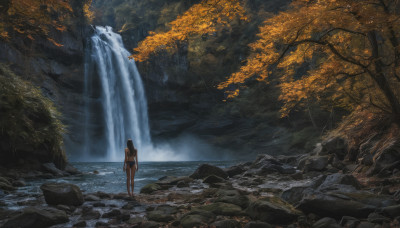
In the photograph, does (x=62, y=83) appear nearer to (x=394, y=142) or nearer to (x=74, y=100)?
(x=74, y=100)

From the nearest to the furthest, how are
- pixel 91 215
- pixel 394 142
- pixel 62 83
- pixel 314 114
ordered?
1. pixel 91 215
2. pixel 394 142
3. pixel 314 114
4. pixel 62 83

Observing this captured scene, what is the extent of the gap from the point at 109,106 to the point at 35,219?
96.6 ft

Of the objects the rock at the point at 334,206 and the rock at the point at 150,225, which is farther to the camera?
the rock at the point at 150,225

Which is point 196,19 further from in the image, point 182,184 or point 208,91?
point 208,91

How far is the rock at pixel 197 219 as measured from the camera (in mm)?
4223

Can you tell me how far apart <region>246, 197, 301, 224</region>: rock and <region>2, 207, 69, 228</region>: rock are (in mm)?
3383

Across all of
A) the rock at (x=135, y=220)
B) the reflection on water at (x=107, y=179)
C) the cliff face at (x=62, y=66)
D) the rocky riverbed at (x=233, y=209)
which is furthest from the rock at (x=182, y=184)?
the cliff face at (x=62, y=66)

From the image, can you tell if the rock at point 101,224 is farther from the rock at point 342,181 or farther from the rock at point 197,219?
the rock at point 342,181

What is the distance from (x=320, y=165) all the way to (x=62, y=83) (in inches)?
1129

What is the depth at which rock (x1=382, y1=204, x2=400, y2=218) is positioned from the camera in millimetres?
3594

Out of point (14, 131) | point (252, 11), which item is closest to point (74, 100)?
point (14, 131)

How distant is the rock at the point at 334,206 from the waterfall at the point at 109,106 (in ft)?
97.5

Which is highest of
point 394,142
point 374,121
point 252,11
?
point 252,11

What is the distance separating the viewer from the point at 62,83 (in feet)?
98.8
